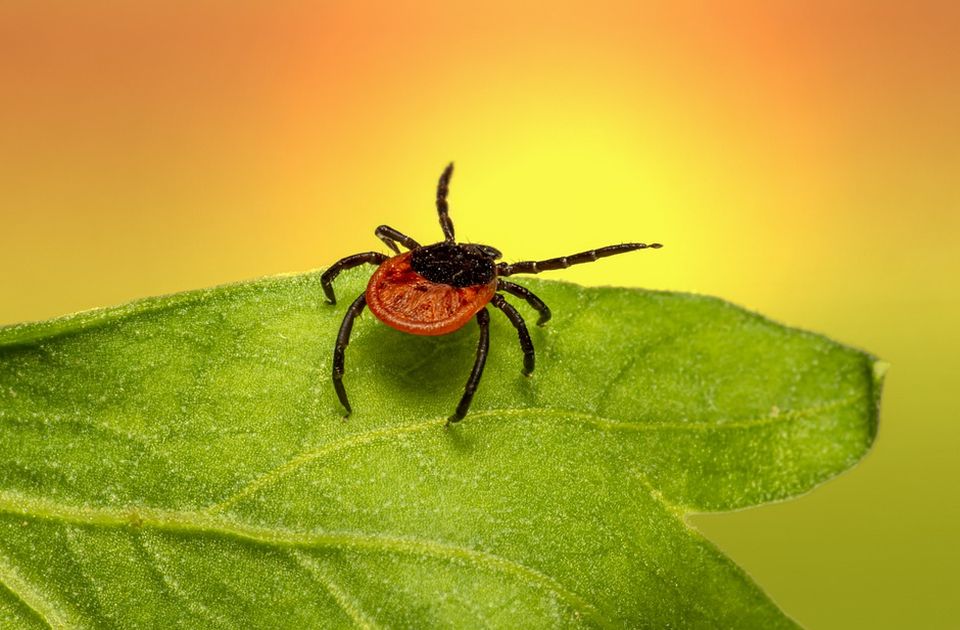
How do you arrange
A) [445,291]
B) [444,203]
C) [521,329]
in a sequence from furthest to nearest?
[444,203], [445,291], [521,329]

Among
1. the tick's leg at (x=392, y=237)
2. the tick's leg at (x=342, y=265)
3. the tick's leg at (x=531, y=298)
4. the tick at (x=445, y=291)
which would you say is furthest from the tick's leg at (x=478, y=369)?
the tick's leg at (x=392, y=237)

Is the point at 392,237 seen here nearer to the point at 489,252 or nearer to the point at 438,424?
the point at 489,252

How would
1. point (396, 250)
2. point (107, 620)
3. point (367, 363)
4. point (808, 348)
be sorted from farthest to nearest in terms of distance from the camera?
point (396, 250) < point (367, 363) < point (107, 620) < point (808, 348)

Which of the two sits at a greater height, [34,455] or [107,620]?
[34,455]

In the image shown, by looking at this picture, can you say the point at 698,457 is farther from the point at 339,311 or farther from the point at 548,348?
the point at 339,311

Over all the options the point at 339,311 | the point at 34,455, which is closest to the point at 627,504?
the point at 339,311

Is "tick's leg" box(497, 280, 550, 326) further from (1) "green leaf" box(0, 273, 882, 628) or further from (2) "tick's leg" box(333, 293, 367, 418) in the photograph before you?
(2) "tick's leg" box(333, 293, 367, 418)

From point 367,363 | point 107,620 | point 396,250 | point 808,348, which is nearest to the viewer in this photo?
point 808,348

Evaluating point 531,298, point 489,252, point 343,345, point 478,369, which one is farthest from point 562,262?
point 343,345
